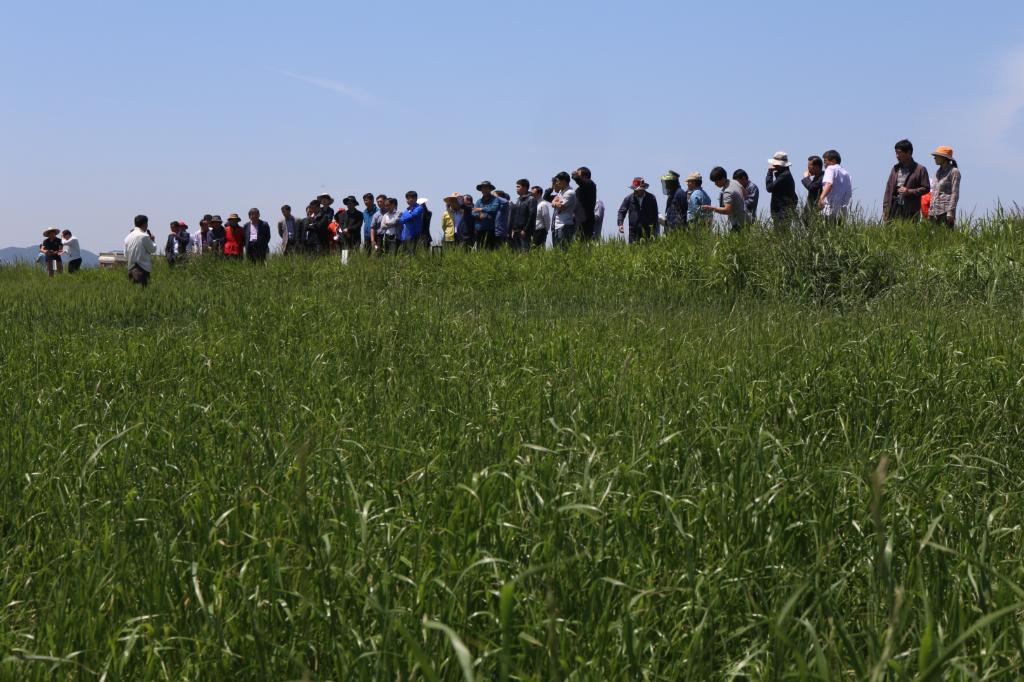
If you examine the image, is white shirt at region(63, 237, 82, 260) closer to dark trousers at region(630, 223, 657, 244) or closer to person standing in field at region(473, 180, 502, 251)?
person standing in field at region(473, 180, 502, 251)

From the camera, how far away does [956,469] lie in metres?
3.94

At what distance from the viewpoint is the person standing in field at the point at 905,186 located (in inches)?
575

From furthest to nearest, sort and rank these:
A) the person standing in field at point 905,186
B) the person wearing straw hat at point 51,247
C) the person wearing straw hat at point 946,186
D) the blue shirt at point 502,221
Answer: the person wearing straw hat at point 51,247 → the blue shirt at point 502,221 → the person standing in field at point 905,186 → the person wearing straw hat at point 946,186

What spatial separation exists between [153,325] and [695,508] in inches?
318

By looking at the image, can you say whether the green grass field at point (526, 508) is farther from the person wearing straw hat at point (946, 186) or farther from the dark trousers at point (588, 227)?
the dark trousers at point (588, 227)

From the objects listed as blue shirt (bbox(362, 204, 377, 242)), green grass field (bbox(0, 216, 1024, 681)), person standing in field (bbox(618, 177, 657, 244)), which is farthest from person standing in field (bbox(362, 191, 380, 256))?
green grass field (bbox(0, 216, 1024, 681))

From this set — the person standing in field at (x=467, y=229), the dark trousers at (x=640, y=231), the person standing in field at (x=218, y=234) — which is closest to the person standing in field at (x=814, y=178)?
the dark trousers at (x=640, y=231)

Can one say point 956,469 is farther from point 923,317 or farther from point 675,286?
point 675,286

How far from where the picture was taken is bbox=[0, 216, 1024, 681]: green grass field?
231 centimetres

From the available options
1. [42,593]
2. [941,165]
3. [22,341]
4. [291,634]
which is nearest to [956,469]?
[291,634]

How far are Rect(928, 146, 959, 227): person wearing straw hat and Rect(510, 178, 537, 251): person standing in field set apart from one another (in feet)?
23.3

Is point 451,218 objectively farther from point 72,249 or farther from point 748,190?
point 72,249

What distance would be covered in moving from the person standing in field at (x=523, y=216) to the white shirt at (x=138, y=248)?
19.5ft

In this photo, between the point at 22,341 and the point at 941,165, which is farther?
the point at 941,165
